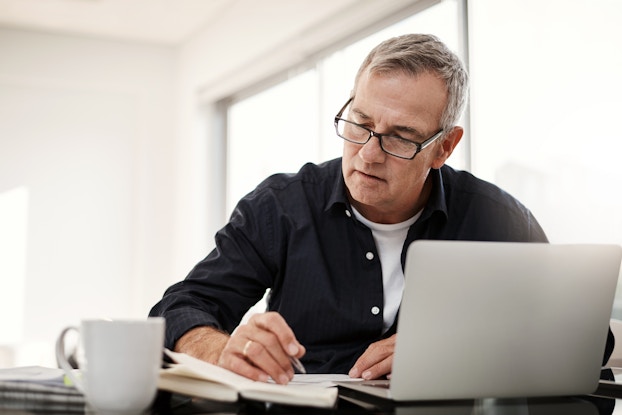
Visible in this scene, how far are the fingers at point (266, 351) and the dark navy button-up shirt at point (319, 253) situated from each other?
0.48 m

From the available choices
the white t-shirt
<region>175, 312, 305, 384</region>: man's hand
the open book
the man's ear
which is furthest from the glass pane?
the open book

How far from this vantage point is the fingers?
1027mm

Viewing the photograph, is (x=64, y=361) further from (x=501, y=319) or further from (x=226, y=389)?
(x=501, y=319)

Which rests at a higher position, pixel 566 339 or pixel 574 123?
pixel 574 123

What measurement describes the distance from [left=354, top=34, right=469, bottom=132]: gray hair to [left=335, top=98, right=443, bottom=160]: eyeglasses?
4.2 inches

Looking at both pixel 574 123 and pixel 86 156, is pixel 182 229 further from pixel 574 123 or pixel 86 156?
pixel 574 123

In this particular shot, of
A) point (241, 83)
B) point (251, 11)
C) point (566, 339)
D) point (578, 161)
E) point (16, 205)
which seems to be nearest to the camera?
point (566, 339)

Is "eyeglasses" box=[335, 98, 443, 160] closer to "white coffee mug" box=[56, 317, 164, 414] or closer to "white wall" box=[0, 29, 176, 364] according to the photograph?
"white coffee mug" box=[56, 317, 164, 414]

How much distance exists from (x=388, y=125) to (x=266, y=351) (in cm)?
71

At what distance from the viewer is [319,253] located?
166 centimetres

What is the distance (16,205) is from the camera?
16.9 feet

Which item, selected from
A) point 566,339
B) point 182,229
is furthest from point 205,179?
point 566,339

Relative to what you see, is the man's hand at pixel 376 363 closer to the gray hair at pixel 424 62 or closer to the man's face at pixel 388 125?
the man's face at pixel 388 125

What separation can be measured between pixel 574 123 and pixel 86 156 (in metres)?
3.96
